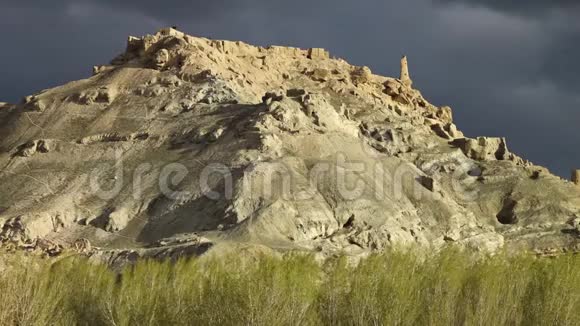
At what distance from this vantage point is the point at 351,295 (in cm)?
2761

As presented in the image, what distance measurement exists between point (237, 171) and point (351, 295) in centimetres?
3201

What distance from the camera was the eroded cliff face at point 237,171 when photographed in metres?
55.1

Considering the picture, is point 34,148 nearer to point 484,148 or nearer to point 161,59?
point 161,59

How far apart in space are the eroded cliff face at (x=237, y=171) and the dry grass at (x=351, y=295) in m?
17.6

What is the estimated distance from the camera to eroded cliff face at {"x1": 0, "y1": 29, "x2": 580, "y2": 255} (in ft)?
181

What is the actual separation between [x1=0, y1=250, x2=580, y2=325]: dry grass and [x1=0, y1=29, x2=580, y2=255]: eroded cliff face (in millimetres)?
17647

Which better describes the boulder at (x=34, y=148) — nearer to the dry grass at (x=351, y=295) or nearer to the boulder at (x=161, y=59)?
the boulder at (x=161, y=59)

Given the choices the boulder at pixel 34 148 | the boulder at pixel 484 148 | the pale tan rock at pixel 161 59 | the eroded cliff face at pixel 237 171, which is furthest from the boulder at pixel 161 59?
the boulder at pixel 484 148

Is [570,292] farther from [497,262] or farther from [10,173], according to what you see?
[10,173]

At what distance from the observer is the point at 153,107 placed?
74.1 m

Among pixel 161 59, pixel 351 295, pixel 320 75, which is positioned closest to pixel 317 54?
pixel 320 75

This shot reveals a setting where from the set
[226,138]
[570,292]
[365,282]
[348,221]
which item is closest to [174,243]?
[348,221]

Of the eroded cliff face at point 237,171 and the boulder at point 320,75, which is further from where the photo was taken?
the boulder at point 320,75

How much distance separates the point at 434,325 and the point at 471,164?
179ft
